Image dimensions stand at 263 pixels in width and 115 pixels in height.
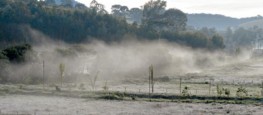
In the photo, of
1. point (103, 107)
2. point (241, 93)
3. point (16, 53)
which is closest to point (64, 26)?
point (16, 53)

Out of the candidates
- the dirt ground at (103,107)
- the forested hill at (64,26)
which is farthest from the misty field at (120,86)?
the forested hill at (64,26)

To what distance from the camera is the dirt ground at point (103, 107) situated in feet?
135

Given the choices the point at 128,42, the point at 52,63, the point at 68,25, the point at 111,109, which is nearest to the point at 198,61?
the point at 128,42

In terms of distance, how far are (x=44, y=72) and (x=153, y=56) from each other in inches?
1266

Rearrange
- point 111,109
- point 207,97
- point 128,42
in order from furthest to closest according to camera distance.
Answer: point 128,42 < point 207,97 < point 111,109

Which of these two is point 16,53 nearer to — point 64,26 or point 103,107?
point 103,107

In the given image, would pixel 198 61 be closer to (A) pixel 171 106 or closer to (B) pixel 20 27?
(B) pixel 20 27

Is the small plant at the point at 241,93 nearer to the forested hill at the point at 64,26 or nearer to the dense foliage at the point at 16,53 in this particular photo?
the dense foliage at the point at 16,53

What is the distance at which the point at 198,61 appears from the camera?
4461 inches

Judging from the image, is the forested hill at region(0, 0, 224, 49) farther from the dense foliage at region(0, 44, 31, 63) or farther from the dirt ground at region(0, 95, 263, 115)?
the dirt ground at region(0, 95, 263, 115)

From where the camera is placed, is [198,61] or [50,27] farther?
[198,61]

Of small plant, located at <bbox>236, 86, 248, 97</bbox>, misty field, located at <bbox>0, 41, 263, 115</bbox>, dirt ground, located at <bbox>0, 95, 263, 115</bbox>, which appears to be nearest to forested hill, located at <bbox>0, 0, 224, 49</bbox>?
misty field, located at <bbox>0, 41, 263, 115</bbox>

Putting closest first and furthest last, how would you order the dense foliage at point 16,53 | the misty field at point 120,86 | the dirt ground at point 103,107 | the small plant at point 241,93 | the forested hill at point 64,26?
1. the dirt ground at point 103,107
2. the misty field at point 120,86
3. the small plant at point 241,93
4. the dense foliage at point 16,53
5. the forested hill at point 64,26

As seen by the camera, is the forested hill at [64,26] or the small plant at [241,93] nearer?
the small plant at [241,93]
